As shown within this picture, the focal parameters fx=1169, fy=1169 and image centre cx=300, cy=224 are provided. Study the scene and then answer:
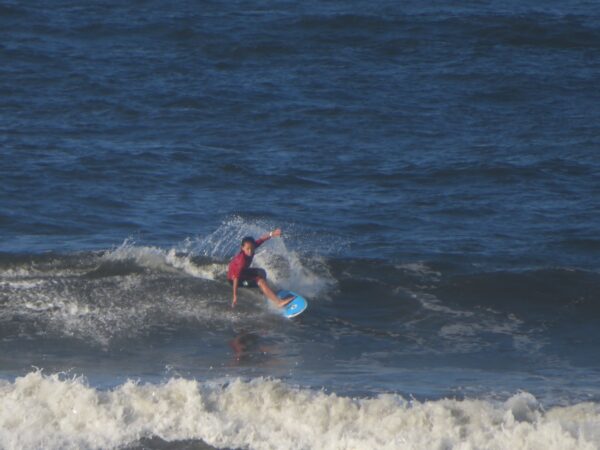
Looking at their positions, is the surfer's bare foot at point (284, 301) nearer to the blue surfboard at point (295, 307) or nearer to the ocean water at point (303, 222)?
the blue surfboard at point (295, 307)

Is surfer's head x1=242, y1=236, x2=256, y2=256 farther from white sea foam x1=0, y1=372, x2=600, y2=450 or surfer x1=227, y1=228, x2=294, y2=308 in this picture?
white sea foam x1=0, y1=372, x2=600, y2=450

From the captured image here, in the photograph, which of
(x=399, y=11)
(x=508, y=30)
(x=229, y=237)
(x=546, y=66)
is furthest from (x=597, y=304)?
(x=399, y=11)

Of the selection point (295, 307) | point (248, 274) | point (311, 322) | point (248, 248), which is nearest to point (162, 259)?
point (248, 274)

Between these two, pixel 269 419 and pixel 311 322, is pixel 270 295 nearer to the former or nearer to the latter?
pixel 311 322

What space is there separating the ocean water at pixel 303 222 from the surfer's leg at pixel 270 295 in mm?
276

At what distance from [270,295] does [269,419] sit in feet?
13.0

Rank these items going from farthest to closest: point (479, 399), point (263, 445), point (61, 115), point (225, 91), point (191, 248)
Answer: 1. point (225, 91)
2. point (61, 115)
3. point (191, 248)
4. point (479, 399)
5. point (263, 445)

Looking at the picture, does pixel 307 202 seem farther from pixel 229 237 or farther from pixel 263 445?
pixel 263 445

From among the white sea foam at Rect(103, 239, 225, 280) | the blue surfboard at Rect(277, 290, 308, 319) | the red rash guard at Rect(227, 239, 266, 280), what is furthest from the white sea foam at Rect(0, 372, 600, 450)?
the white sea foam at Rect(103, 239, 225, 280)

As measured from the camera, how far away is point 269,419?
11.9 meters

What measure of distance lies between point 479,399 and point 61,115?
14.9 m

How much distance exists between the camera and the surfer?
1566cm

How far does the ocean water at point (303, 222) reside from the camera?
1199cm

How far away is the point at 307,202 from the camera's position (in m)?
20.7
